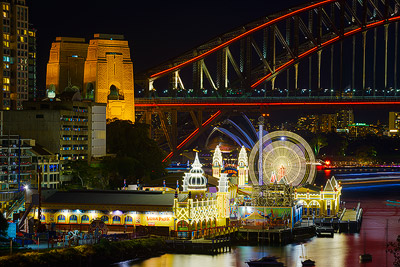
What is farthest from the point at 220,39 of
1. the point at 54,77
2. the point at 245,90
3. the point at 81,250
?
the point at 81,250

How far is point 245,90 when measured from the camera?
91.1m

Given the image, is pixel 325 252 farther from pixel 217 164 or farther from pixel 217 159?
pixel 217 164

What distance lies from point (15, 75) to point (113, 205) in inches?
1767

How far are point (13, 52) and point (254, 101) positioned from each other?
2182cm

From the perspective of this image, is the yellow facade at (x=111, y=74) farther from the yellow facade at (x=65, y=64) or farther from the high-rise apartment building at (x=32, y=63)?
the high-rise apartment building at (x=32, y=63)

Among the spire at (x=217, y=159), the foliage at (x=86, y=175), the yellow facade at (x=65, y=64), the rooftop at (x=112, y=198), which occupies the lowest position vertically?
the rooftop at (x=112, y=198)

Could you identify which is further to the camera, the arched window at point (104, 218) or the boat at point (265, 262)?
the arched window at point (104, 218)

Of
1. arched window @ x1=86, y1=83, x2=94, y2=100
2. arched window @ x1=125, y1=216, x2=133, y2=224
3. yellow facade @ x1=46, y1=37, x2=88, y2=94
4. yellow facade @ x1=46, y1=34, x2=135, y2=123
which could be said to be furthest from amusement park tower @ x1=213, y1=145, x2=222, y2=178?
arched window @ x1=125, y1=216, x2=133, y2=224

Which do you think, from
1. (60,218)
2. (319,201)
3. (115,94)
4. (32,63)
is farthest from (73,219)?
(32,63)

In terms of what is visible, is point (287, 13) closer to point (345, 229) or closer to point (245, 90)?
point (245, 90)

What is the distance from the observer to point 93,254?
49.2 metres

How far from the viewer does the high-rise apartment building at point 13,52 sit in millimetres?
97375

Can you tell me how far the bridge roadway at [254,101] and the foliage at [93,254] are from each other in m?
34.9

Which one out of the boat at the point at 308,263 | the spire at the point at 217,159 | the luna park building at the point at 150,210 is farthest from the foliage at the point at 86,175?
the boat at the point at 308,263
